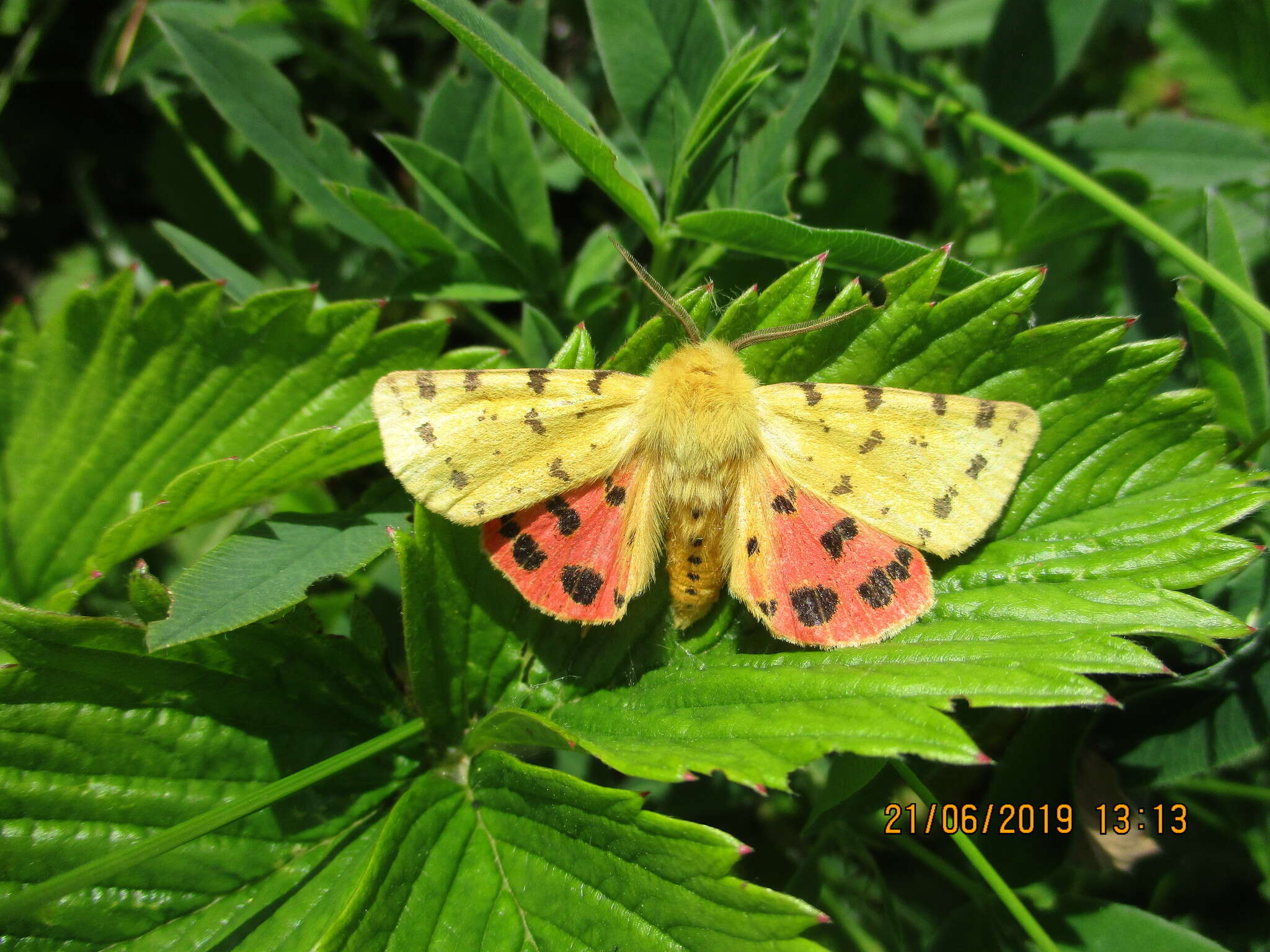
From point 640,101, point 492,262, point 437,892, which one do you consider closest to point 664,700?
point 437,892

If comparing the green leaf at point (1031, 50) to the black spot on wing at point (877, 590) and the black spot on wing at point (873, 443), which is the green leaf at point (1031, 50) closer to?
the black spot on wing at point (873, 443)

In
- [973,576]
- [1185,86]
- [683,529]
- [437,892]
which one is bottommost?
[437,892]

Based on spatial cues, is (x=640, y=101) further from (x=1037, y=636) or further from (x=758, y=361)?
(x=1037, y=636)

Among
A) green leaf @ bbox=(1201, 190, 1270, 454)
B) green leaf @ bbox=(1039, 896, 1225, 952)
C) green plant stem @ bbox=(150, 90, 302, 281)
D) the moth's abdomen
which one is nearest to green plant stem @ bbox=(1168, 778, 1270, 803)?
green leaf @ bbox=(1039, 896, 1225, 952)

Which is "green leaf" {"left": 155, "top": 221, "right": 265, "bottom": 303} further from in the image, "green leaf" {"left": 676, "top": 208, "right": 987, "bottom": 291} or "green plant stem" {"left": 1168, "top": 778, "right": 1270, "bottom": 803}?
"green plant stem" {"left": 1168, "top": 778, "right": 1270, "bottom": 803}

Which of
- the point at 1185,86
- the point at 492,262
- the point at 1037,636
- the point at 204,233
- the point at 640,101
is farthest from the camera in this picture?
the point at 1185,86
